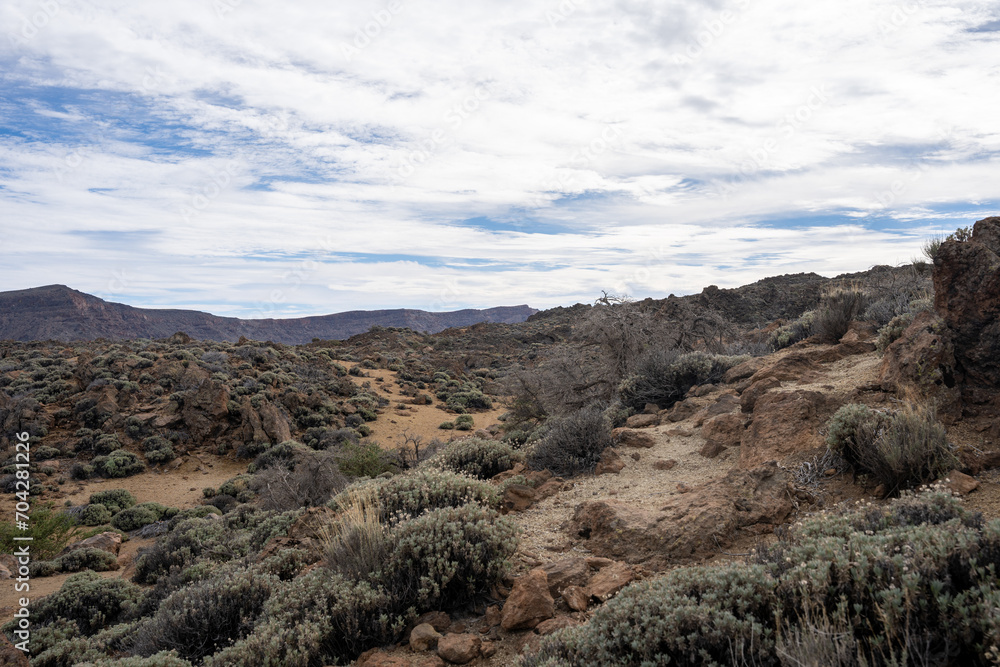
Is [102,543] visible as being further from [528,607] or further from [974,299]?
[974,299]

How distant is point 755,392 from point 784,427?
4.82ft

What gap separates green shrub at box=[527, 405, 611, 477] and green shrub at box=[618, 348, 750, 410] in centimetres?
281

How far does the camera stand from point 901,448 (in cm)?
418

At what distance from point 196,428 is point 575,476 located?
1542 cm

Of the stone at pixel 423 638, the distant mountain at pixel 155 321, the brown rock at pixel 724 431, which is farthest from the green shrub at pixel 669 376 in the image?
the distant mountain at pixel 155 321

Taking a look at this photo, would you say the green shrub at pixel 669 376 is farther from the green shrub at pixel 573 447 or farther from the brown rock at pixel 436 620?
the brown rock at pixel 436 620

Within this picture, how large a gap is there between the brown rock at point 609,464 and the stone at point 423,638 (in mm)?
3485

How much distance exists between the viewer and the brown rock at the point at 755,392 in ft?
23.7

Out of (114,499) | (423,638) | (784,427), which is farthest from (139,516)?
(784,427)

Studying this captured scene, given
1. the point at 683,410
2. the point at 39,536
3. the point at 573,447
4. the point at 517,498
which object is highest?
the point at 683,410

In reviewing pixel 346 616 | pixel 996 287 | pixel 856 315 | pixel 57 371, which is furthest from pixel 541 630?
pixel 57 371

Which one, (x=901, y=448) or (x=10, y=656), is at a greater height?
(x=901, y=448)

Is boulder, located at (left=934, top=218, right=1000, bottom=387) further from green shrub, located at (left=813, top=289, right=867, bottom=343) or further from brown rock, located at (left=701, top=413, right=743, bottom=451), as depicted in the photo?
green shrub, located at (left=813, top=289, right=867, bottom=343)

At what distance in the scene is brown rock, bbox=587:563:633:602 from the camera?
370cm
